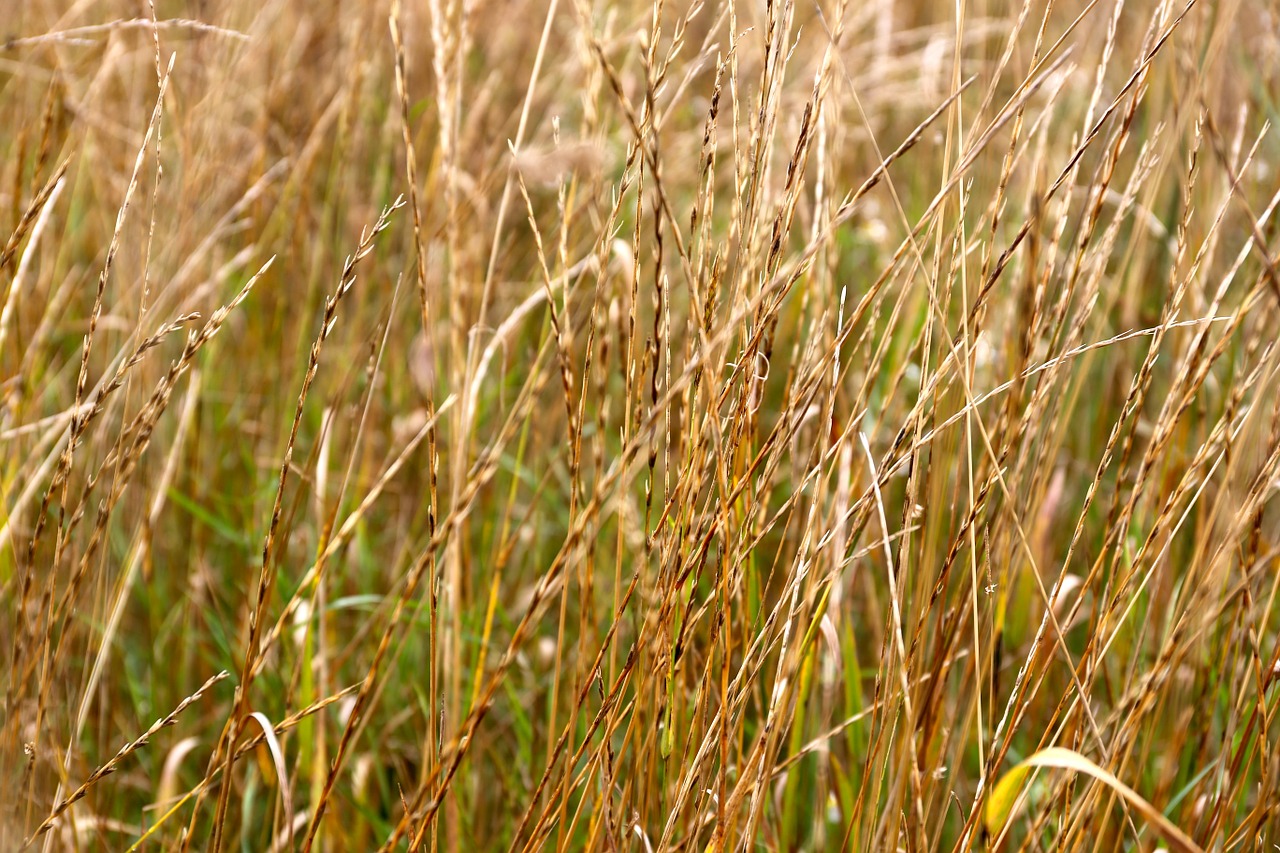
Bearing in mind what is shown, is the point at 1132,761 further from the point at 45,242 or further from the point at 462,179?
the point at 45,242

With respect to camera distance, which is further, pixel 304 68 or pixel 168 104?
pixel 304 68

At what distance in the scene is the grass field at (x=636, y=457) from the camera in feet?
2.06

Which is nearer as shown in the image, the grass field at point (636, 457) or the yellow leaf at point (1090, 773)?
the yellow leaf at point (1090, 773)

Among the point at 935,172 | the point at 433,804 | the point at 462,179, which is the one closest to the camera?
the point at 433,804

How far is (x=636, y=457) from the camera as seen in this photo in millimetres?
558

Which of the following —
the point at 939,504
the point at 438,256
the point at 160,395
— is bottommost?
the point at 939,504

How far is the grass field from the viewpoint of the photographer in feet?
2.06

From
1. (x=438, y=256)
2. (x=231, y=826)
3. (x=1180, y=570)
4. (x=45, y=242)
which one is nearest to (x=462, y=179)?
(x=438, y=256)

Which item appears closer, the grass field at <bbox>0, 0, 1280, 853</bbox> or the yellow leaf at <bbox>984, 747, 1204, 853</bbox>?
the yellow leaf at <bbox>984, 747, 1204, 853</bbox>

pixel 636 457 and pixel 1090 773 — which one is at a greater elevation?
pixel 636 457

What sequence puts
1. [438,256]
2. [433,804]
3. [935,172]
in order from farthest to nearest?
[935,172]
[438,256]
[433,804]

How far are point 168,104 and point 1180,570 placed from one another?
1.58 meters

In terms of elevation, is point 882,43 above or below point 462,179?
above

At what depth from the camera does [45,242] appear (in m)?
1.67
